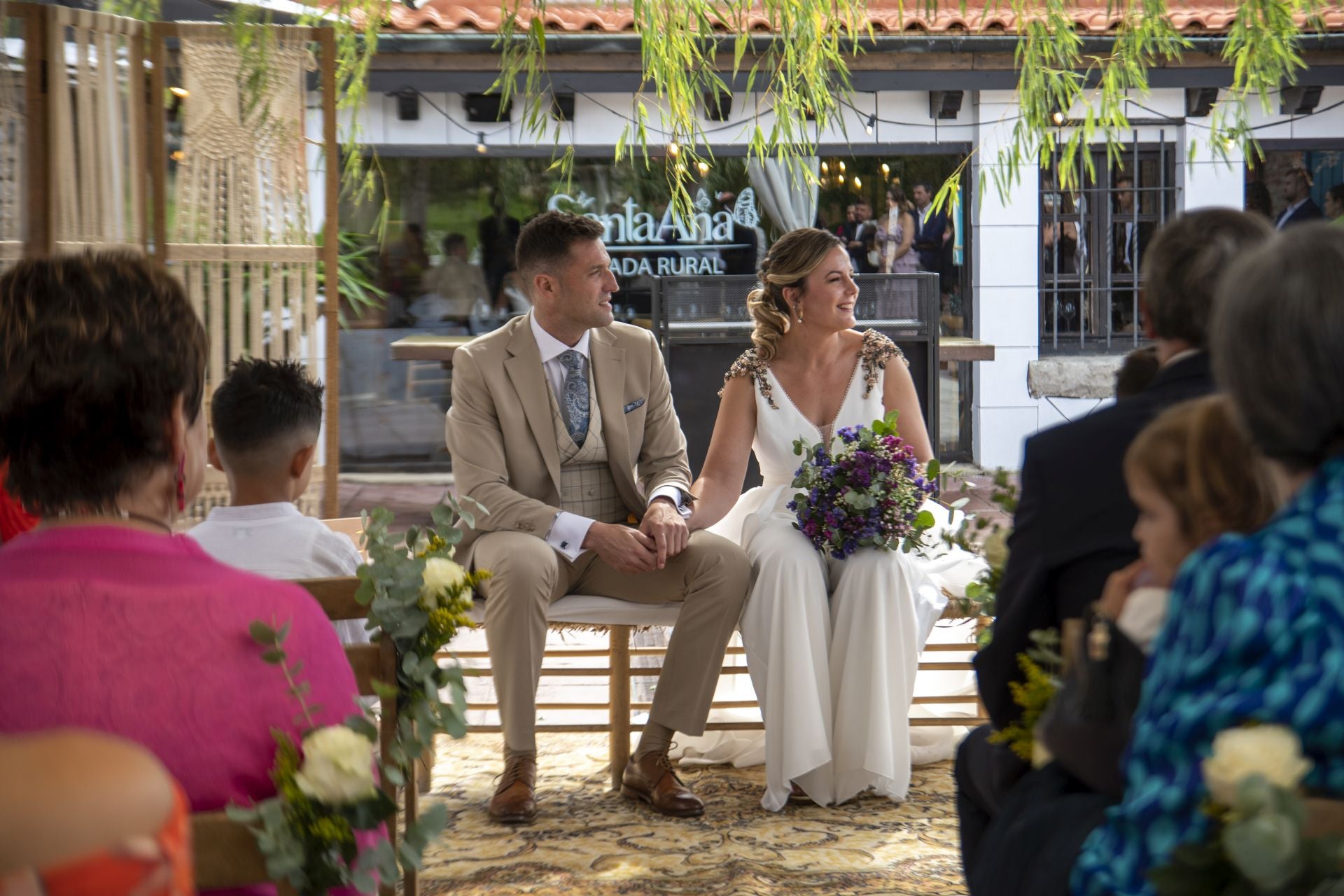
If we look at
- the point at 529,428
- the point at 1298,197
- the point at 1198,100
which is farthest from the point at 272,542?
the point at 1298,197

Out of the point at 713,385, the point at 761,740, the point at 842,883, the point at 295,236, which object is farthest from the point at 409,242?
the point at 842,883

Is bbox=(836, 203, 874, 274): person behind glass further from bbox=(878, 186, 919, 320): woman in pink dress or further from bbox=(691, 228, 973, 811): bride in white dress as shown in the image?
bbox=(691, 228, 973, 811): bride in white dress

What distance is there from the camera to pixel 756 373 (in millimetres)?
4320

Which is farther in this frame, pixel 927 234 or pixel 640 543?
pixel 927 234

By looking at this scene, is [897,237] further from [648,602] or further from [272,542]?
[272,542]

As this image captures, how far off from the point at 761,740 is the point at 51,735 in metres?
3.52

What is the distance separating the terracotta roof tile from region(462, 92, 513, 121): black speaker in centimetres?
57

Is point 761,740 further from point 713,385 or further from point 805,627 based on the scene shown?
point 713,385

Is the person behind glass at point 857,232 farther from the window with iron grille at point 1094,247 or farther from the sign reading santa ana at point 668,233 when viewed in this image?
the window with iron grille at point 1094,247

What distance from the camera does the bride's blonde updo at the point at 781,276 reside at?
167 inches

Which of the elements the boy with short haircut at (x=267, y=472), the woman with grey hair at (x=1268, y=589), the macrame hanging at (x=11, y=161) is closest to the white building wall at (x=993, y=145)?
the macrame hanging at (x=11, y=161)

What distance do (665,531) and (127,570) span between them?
95.2 inches

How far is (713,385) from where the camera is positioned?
673 centimetres

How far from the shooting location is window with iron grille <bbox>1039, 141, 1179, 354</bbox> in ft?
30.7
